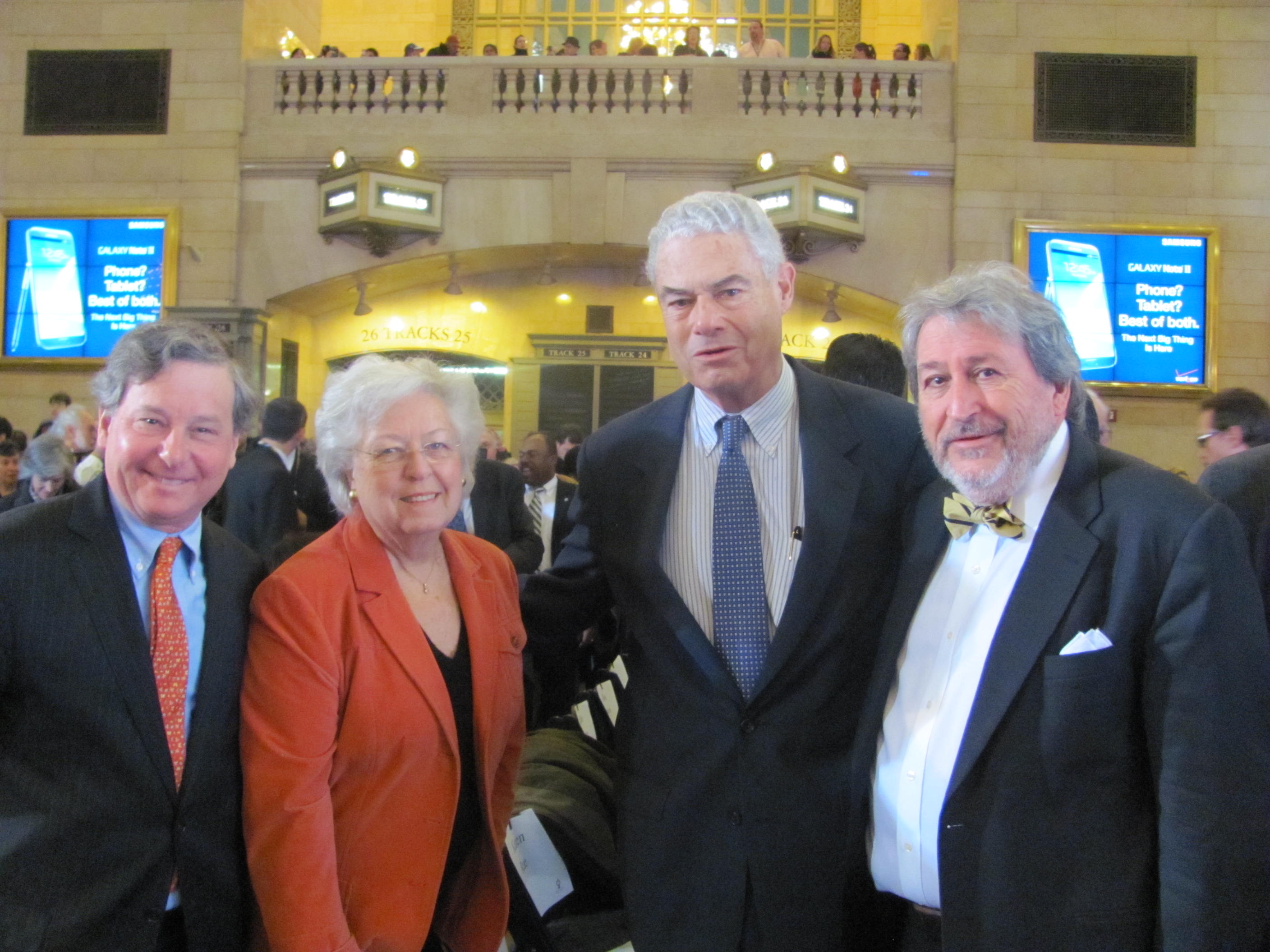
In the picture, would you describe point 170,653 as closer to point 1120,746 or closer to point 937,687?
point 937,687

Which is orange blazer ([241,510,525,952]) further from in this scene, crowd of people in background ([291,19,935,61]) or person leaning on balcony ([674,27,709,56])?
person leaning on balcony ([674,27,709,56])

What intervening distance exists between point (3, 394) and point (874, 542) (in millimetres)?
12161

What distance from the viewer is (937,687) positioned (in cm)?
158

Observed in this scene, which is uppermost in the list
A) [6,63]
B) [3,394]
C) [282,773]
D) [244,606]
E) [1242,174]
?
[6,63]

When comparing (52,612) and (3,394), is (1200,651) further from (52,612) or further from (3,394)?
(3,394)

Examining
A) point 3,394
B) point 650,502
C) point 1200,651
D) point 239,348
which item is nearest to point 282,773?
point 650,502

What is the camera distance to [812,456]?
5.96 ft

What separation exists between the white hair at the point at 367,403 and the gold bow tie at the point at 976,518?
0.87 metres

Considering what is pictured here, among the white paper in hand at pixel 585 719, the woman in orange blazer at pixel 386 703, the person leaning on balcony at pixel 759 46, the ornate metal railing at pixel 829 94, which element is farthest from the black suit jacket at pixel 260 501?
the person leaning on balcony at pixel 759 46

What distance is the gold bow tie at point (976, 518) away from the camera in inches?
60.4

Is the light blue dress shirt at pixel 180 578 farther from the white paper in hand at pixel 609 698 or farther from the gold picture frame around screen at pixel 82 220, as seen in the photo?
the gold picture frame around screen at pixel 82 220

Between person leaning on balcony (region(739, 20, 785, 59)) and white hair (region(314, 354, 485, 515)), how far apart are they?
10.5 m

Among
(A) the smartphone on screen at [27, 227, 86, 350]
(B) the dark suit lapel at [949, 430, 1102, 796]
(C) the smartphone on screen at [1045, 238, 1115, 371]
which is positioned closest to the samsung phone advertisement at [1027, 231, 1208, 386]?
(C) the smartphone on screen at [1045, 238, 1115, 371]

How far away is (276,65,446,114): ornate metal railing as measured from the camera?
421 inches
